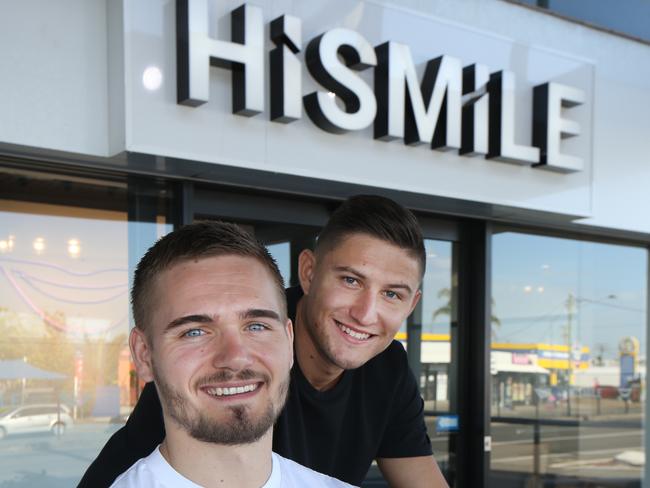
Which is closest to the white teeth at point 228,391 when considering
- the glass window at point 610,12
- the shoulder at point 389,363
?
the shoulder at point 389,363

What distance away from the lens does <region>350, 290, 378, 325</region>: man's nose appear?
1.93 metres

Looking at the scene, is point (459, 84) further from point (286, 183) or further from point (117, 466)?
point (117, 466)

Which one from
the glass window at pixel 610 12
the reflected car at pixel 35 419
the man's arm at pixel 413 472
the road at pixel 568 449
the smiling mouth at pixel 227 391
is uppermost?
the glass window at pixel 610 12

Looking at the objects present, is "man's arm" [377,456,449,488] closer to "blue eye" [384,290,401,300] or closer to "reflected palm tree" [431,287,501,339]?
"blue eye" [384,290,401,300]

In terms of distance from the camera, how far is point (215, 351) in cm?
141

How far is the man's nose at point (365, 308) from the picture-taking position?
193cm

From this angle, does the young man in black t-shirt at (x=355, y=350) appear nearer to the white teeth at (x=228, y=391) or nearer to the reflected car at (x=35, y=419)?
the white teeth at (x=228, y=391)

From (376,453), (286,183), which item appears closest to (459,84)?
(286,183)

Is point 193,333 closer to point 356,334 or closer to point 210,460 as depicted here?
point 210,460

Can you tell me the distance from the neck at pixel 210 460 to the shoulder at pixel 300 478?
0.12 metres

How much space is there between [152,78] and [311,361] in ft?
5.61

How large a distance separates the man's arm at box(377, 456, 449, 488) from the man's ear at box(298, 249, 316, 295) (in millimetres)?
535

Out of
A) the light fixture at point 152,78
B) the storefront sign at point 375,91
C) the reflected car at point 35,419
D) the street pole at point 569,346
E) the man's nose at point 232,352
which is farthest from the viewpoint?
the street pole at point 569,346

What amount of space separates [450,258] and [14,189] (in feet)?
8.55
